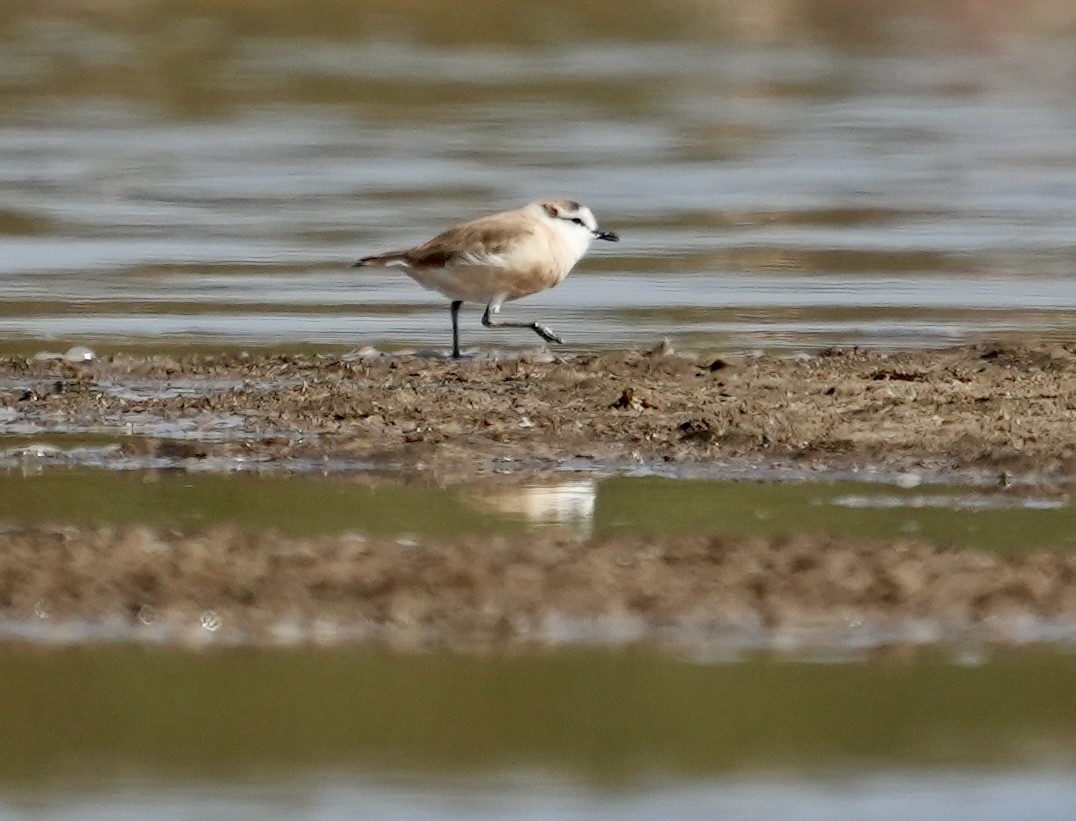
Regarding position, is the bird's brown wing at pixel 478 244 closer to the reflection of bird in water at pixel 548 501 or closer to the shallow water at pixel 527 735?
the reflection of bird in water at pixel 548 501

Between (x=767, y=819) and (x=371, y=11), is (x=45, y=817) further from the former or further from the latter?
(x=371, y=11)

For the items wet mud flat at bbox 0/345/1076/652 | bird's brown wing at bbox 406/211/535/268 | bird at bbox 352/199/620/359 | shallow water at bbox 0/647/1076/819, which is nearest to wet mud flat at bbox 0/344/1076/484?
wet mud flat at bbox 0/345/1076/652

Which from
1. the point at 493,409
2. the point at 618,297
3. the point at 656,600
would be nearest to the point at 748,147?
the point at 618,297

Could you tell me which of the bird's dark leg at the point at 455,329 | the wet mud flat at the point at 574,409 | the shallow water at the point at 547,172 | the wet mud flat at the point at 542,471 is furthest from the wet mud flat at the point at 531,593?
the shallow water at the point at 547,172

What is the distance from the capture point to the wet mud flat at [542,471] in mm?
8016

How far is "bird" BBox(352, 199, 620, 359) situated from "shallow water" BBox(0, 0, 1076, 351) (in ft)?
2.02

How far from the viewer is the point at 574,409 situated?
11.7m

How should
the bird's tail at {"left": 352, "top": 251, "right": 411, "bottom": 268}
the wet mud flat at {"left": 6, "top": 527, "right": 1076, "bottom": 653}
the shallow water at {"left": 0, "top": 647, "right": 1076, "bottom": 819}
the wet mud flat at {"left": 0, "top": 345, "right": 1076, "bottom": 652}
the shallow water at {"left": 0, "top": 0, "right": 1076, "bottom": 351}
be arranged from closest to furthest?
the shallow water at {"left": 0, "top": 647, "right": 1076, "bottom": 819} → the wet mud flat at {"left": 6, "top": 527, "right": 1076, "bottom": 653} → the wet mud flat at {"left": 0, "top": 345, "right": 1076, "bottom": 652} → the bird's tail at {"left": 352, "top": 251, "right": 411, "bottom": 268} → the shallow water at {"left": 0, "top": 0, "right": 1076, "bottom": 351}

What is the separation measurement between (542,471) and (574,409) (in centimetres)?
116

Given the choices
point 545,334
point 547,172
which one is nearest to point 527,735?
point 545,334

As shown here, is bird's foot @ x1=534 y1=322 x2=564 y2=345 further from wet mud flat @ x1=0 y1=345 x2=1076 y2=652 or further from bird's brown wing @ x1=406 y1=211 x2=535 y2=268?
bird's brown wing @ x1=406 y1=211 x2=535 y2=268

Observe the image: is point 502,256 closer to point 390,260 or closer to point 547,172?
point 390,260

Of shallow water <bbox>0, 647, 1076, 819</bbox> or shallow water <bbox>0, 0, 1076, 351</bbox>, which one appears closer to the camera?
shallow water <bbox>0, 647, 1076, 819</bbox>

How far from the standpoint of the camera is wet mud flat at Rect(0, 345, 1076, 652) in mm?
8016
